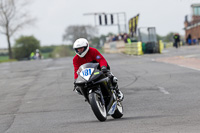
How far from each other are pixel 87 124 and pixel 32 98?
5.72m

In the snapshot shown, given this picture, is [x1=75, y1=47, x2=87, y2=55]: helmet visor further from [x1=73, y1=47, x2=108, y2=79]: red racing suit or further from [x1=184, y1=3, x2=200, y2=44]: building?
[x1=184, y1=3, x2=200, y2=44]: building

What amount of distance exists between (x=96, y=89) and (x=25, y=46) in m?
101

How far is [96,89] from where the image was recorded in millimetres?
7672

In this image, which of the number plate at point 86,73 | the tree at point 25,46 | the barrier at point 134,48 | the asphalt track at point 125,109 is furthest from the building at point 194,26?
the number plate at point 86,73

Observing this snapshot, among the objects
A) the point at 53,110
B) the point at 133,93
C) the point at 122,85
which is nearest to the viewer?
the point at 53,110

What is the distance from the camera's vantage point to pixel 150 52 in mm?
39406

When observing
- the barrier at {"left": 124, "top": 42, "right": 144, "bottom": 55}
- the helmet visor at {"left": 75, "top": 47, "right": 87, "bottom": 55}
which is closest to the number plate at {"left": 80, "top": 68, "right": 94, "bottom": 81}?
the helmet visor at {"left": 75, "top": 47, "right": 87, "bottom": 55}

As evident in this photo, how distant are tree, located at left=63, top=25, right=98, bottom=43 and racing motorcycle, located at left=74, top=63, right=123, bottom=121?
4594 inches

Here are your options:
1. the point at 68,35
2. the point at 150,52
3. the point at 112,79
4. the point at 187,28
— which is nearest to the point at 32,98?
the point at 112,79

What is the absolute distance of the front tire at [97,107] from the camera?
290 inches

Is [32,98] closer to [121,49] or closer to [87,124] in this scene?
[87,124]

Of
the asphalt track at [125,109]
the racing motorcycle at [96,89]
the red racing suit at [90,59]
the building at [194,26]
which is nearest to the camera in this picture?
the asphalt track at [125,109]

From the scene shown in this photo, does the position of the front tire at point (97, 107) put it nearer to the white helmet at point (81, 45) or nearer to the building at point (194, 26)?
the white helmet at point (81, 45)

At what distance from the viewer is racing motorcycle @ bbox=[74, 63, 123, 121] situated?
24.5 ft
